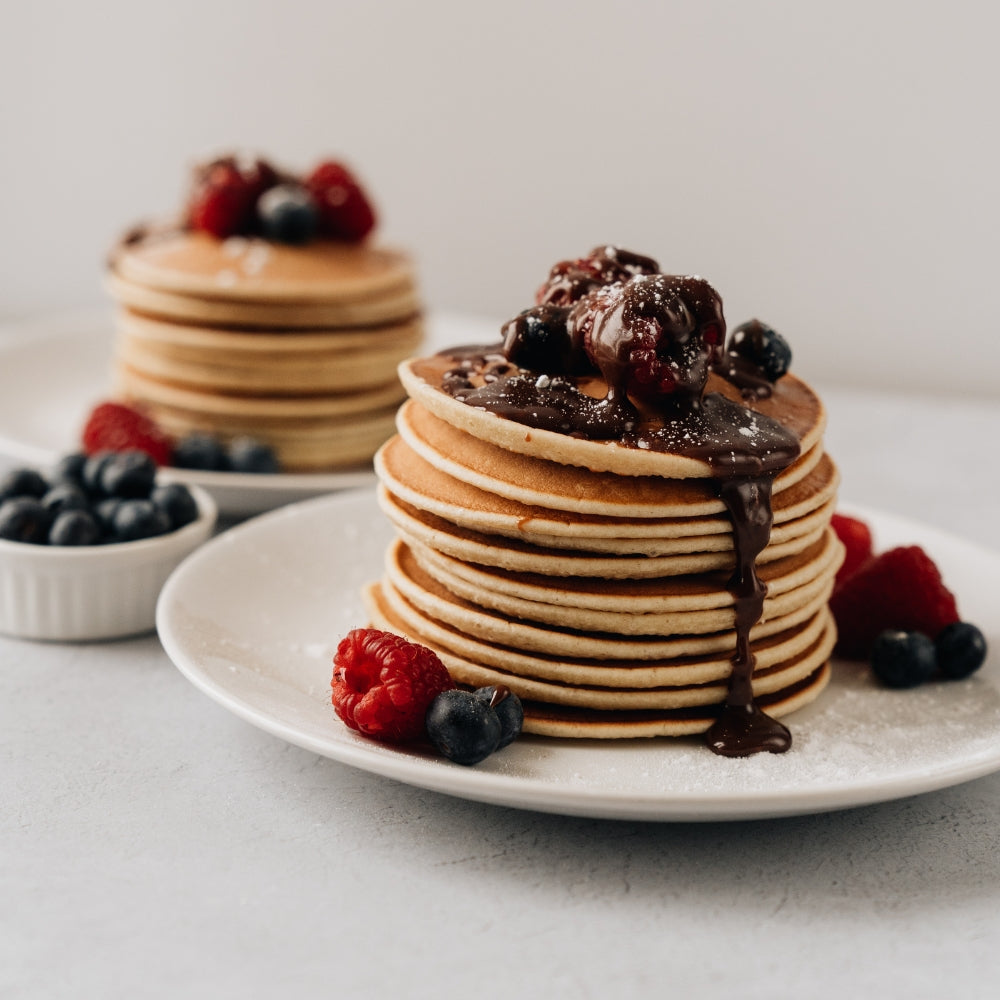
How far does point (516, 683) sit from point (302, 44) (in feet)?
13.9

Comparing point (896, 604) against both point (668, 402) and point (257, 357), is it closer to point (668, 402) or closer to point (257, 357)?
point (668, 402)

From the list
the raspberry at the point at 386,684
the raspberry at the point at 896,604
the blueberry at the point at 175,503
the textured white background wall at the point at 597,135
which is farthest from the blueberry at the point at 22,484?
the textured white background wall at the point at 597,135

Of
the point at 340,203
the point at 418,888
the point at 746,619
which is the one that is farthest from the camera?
the point at 340,203

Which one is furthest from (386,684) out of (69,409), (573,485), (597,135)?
(597,135)

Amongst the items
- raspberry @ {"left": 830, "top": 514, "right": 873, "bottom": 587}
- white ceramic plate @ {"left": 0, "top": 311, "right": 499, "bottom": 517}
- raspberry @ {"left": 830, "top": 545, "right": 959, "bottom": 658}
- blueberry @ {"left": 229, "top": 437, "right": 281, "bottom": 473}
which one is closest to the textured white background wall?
white ceramic plate @ {"left": 0, "top": 311, "right": 499, "bottom": 517}

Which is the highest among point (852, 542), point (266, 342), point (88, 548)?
point (266, 342)

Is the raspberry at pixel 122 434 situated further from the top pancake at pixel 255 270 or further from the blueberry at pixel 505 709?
the blueberry at pixel 505 709

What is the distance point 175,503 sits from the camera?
301cm

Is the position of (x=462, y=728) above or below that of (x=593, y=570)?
below

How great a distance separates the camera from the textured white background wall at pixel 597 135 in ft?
17.3

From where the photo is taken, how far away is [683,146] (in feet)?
18.2

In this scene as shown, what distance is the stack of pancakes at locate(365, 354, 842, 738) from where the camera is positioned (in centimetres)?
216

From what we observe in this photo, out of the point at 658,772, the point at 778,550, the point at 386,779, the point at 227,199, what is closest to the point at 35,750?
the point at 386,779

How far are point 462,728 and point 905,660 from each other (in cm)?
89
